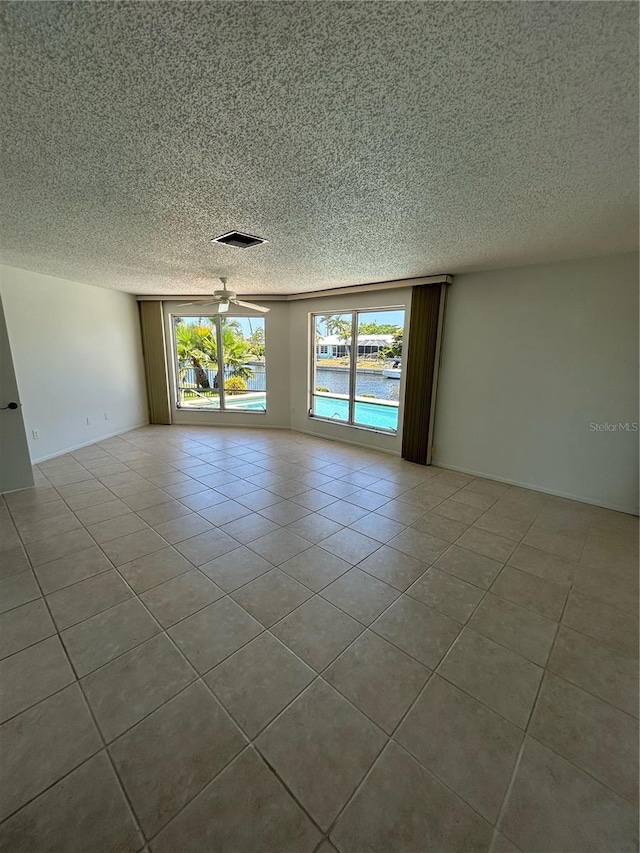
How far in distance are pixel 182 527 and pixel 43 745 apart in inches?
67.1

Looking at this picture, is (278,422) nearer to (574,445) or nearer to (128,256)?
(128,256)

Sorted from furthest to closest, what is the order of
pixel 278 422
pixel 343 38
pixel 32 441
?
pixel 278 422
pixel 32 441
pixel 343 38

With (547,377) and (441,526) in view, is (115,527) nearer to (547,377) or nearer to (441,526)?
(441,526)

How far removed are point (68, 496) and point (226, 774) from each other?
330 centimetres

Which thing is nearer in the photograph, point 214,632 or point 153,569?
point 214,632

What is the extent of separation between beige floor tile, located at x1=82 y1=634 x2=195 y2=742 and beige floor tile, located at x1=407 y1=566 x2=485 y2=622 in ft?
4.71

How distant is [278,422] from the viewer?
6.66m

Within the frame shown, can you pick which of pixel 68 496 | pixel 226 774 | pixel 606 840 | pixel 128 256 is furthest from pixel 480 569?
pixel 128 256

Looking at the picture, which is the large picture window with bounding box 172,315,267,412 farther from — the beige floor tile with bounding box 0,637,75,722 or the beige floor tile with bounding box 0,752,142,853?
the beige floor tile with bounding box 0,752,142,853

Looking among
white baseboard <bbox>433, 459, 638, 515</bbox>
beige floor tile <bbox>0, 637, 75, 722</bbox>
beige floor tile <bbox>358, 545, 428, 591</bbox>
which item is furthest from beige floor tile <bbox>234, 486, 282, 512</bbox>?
white baseboard <bbox>433, 459, 638, 515</bbox>

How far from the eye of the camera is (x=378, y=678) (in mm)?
1643

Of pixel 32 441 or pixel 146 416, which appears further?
pixel 146 416

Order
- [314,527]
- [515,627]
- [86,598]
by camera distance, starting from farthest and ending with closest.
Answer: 1. [314,527]
2. [86,598]
3. [515,627]

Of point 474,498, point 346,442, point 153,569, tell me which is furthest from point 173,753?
point 346,442
